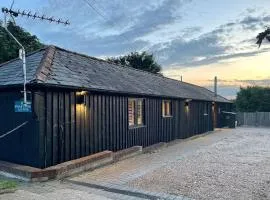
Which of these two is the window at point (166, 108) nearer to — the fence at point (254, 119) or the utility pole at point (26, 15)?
A: the utility pole at point (26, 15)

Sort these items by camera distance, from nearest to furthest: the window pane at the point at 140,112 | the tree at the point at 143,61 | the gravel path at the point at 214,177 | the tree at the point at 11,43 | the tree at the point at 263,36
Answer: the tree at the point at 263,36 → the gravel path at the point at 214,177 → the window pane at the point at 140,112 → the tree at the point at 11,43 → the tree at the point at 143,61

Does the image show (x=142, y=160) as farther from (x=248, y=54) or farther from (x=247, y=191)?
(x=248, y=54)

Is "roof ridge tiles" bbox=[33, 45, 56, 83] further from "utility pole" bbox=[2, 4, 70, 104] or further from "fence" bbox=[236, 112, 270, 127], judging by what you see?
"fence" bbox=[236, 112, 270, 127]

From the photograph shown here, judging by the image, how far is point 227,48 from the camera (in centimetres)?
2661

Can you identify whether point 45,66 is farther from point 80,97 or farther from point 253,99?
point 253,99

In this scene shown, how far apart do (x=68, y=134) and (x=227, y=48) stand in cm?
1885

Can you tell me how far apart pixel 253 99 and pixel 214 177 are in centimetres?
3273

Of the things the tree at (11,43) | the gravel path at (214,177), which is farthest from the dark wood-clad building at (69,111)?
the tree at (11,43)

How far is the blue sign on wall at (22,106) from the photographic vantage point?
9930 mm

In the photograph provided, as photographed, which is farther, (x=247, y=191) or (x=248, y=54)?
(x=248, y=54)

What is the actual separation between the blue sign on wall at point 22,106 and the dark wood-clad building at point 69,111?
4 cm

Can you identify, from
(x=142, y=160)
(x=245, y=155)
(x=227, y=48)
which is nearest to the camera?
(x=142, y=160)

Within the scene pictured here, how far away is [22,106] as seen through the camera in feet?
33.0

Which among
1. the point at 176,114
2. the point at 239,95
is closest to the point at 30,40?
the point at 176,114
